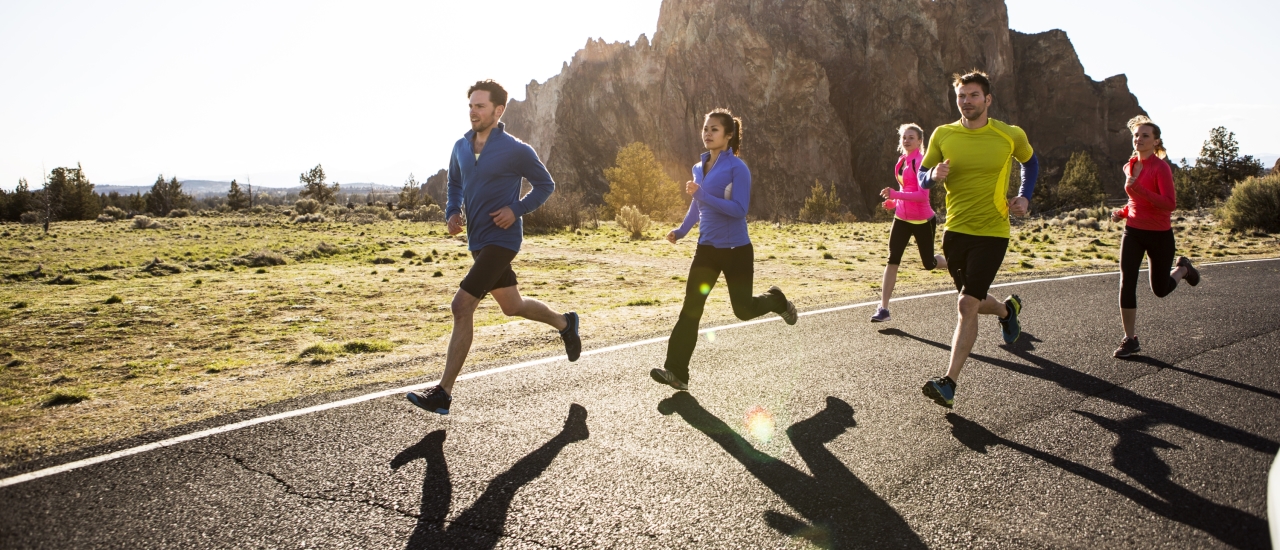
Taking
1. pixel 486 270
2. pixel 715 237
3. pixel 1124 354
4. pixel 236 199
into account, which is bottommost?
pixel 1124 354

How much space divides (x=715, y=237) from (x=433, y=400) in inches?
82.9

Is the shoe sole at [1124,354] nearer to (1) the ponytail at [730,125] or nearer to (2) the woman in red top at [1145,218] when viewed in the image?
(2) the woman in red top at [1145,218]

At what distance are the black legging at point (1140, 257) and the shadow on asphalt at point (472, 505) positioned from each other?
4.79m

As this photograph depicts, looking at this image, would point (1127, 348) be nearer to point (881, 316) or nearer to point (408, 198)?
point (881, 316)

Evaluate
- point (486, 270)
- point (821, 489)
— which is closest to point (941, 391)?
point (821, 489)

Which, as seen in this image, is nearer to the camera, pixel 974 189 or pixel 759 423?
pixel 759 423

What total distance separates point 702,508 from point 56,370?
616 cm

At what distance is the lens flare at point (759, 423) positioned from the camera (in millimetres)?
3916

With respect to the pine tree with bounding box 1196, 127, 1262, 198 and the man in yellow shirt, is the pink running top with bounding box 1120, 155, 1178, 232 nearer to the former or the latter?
the man in yellow shirt

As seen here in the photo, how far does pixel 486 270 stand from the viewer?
14.7ft

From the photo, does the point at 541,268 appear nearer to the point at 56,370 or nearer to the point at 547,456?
the point at 56,370

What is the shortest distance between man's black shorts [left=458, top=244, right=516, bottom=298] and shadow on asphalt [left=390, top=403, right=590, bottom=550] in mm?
927

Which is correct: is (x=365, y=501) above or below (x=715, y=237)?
below

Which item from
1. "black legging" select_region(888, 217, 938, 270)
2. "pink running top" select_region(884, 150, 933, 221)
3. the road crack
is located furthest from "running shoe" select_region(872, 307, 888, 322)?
the road crack
